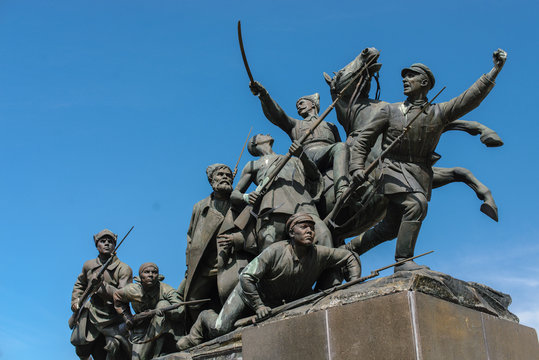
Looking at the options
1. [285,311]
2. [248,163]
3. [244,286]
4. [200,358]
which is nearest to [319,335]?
[285,311]

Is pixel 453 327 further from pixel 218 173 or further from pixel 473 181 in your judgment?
pixel 218 173

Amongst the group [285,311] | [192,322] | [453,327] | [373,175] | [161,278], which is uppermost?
[373,175]

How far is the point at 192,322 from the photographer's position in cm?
995

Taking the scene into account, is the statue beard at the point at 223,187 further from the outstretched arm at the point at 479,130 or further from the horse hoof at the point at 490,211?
the horse hoof at the point at 490,211

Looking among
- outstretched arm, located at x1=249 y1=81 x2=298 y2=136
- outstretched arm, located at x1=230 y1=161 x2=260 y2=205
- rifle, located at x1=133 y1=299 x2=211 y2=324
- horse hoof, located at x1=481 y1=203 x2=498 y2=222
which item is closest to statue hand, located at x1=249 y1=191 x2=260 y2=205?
outstretched arm, located at x1=230 y1=161 x2=260 y2=205

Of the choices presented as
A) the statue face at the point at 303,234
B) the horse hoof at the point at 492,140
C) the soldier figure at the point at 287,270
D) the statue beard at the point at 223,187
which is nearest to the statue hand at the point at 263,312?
the soldier figure at the point at 287,270

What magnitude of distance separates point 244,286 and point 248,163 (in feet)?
7.81

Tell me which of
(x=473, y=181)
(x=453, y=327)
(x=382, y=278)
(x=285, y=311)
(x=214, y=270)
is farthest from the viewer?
(x=214, y=270)

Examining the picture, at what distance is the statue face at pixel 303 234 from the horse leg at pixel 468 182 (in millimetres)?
2206

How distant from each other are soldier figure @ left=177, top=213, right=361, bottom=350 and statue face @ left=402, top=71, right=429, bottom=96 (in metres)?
2.12

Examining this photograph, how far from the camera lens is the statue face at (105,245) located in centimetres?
1114

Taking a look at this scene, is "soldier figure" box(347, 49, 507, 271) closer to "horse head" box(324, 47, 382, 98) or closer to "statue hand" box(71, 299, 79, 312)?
"horse head" box(324, 47, 382, 98)

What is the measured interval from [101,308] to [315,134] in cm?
404

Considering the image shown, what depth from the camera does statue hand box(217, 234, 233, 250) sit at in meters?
9.34
